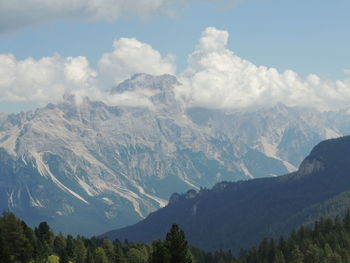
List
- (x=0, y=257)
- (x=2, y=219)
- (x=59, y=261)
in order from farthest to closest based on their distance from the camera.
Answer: (x=59, y=261) < (x=2, y=219) < (x=0, y=257)

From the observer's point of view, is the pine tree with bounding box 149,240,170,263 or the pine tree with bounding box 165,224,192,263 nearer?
the pine tree with bounding box 149,240,170,263

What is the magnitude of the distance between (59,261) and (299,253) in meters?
73.8

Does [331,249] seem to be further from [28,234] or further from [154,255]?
[154,255]

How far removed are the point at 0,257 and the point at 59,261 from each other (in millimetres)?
56882

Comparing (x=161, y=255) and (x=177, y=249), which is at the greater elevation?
(x=177, y=249)

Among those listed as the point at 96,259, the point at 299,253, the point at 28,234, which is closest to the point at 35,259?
the point at 28,234

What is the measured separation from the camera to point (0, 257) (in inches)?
5143

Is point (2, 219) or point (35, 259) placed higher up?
point (2, 219)

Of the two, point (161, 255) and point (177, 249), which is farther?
point (177, 249)

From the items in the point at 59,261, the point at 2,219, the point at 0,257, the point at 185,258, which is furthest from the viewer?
the point at 59,261

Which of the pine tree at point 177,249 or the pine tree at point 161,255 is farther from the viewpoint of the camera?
the pine tree at point 177,249

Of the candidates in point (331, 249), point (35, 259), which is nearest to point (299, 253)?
point (331, 249)

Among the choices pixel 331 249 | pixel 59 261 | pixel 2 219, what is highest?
pixel 2 219

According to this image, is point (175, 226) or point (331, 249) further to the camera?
point (331, 249)
